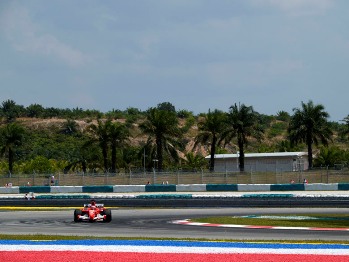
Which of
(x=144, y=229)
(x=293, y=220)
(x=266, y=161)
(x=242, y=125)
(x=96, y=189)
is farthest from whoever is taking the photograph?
(x=266, y=161)

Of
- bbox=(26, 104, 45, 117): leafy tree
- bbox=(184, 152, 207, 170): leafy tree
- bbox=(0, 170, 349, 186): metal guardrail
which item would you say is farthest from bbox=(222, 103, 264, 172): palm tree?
bbox=(26, 104, 45, 117): leafy tree

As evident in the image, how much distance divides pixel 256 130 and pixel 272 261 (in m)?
54.4

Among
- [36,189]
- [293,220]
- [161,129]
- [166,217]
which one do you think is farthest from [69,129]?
[293,220]

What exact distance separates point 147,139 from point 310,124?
38.9 m

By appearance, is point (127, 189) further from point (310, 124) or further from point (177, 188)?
point (310, 124)

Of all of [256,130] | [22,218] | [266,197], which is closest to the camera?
[22,218]

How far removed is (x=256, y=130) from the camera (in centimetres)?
6531

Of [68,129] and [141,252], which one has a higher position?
[68,129]

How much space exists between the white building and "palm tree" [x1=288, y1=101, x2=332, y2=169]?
13.3 meters

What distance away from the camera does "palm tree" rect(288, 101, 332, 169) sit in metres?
66.6

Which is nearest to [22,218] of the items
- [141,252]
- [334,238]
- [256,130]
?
[334,238]

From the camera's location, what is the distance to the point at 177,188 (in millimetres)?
48656

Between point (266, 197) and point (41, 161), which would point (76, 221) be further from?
point (41, 161)

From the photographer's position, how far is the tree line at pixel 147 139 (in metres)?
65.5
